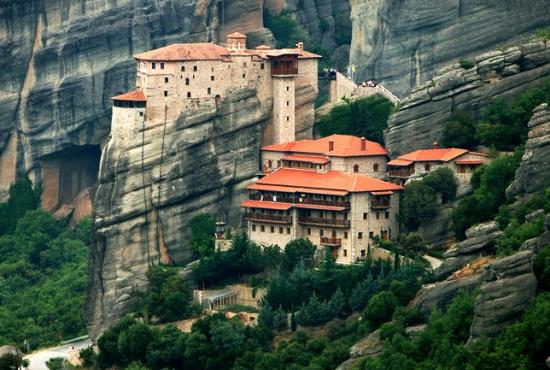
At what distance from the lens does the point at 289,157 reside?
124125 mm

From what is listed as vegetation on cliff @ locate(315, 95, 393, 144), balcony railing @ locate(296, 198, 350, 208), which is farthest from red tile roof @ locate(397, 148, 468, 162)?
vegetation on cliff @ locate(315, 95, 393, 144)

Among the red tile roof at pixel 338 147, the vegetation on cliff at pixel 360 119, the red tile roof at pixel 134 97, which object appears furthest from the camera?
the vegetation on cliff at pixel 360 119

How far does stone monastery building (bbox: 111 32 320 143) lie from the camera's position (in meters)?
124

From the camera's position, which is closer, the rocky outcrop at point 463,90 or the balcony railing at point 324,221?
the balcony railing at point 324,221

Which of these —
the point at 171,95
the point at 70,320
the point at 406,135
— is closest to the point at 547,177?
the point at 406,135

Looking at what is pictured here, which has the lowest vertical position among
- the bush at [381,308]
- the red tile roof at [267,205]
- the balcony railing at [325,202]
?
the bush at [381,308]

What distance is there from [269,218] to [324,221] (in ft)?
9.28

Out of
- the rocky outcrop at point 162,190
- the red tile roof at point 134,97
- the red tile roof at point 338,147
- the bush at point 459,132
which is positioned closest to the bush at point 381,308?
the bush at point 459,132

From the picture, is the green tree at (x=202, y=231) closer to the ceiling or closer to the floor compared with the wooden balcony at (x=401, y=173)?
closer to the floor

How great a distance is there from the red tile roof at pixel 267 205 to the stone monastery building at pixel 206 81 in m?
5.22

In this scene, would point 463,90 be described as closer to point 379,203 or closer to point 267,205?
point 379,203

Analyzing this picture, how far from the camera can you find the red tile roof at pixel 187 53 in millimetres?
123875

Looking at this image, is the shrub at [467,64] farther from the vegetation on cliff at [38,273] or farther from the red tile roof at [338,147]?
the vegetation on cliff at [38,273]

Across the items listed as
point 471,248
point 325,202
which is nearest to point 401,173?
point 325,202
